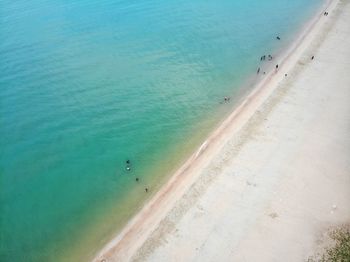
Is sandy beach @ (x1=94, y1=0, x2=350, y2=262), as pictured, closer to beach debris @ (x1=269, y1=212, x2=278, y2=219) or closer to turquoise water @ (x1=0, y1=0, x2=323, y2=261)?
beach debris @ (x1=269, y1=212, x2=278, y2=219)

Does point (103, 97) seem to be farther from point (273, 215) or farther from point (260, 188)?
point (273, 215)

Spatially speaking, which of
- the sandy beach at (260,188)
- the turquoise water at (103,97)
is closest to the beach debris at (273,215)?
the sandy beach at (260,188)

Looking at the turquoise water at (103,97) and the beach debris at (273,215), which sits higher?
the turquoise water at (103,97)

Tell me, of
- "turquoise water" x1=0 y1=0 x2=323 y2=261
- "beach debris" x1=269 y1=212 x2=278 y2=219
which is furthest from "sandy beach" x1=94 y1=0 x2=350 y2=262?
"turquoise water" x1=0 y1=0 x2=323 y2=261

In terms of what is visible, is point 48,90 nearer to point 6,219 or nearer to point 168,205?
point 6,219

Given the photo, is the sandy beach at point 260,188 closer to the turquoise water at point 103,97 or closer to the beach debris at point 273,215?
the beach debris at point 273,215
